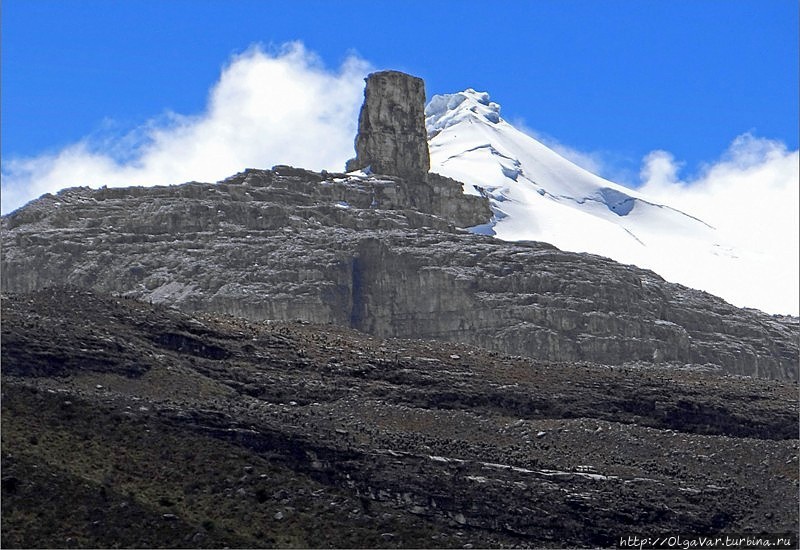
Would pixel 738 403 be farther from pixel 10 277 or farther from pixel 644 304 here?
pixel 10 277

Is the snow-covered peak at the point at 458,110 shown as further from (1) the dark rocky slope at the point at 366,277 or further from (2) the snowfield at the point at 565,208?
(1) the dark rocky slope at the point at 366,277


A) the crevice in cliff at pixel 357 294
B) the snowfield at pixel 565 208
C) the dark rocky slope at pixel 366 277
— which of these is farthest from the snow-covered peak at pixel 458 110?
the crevice in cliff at pixel 357 294

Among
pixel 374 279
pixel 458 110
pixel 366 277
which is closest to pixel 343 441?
pixel 374 279

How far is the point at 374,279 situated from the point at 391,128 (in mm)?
15245

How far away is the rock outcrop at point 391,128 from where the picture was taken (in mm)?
106562

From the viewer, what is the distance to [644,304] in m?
93.4

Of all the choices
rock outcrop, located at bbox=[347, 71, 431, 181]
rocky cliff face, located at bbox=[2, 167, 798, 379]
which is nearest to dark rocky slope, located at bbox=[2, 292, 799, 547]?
rocky cliff face, located at bbox=[2, 167, 798, 379]

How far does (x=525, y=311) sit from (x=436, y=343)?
8.27 meters

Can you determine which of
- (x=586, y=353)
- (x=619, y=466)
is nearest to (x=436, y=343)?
(x=586, y=353)

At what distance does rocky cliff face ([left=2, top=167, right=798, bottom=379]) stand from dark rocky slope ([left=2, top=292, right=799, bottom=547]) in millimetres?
8621

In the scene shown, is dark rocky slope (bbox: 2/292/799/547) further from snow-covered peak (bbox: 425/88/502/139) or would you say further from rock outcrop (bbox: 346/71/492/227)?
snow-covered peak (bbox: 425/88/502/139)

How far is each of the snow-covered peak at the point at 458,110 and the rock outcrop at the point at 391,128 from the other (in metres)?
46.7

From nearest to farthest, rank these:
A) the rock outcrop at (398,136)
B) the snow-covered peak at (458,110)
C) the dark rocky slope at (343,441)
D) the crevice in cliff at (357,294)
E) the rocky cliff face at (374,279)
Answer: the dark rocky slope at (343,441) → the rocky cliff face at (374,279) → the crevice in cliff at (357,294) → the rock outcrop at (398,136) → the snow-covered peak at (458,110)

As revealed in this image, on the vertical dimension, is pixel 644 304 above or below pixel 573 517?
above
